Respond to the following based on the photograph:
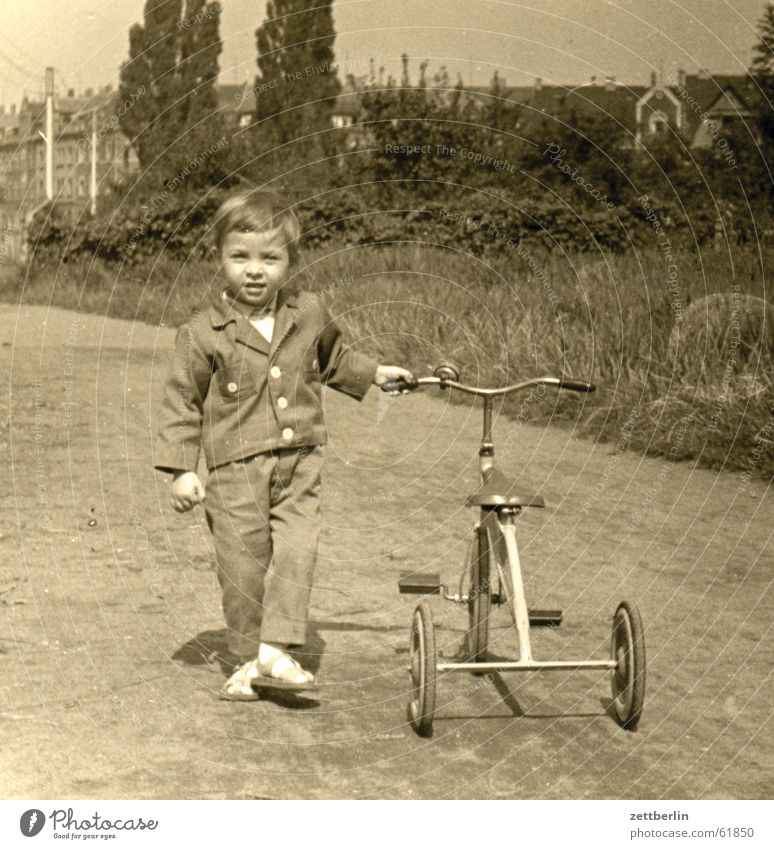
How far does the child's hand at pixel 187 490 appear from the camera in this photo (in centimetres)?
421

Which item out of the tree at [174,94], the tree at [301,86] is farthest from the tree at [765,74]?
the tree at [174,94]

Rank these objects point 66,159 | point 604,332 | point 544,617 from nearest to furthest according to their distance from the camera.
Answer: point 544,617 < point 604,332 < point 66,159

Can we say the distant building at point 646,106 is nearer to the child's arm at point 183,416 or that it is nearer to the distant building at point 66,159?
the child's arm at point 183,416

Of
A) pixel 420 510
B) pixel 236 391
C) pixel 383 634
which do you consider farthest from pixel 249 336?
pixel 420 510

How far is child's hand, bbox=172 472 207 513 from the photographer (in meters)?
4.21

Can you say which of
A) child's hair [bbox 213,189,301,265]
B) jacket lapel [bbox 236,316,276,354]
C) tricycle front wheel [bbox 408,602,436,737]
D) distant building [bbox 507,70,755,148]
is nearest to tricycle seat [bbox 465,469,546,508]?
tricycle front wheel [bbox 408,602,436,737]

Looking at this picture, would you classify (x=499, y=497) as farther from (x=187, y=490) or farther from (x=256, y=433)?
(x=187, y=490)

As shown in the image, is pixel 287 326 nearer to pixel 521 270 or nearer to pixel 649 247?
pixel 521 270

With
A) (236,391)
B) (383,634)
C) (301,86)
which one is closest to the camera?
(236,391)

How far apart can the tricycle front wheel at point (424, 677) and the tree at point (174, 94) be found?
11.8 meters

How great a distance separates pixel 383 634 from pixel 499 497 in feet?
4.18

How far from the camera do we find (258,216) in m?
4.21

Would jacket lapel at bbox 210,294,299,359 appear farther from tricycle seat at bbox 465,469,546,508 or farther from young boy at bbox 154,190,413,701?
tricycle seat at bbox 465,469,546,508
